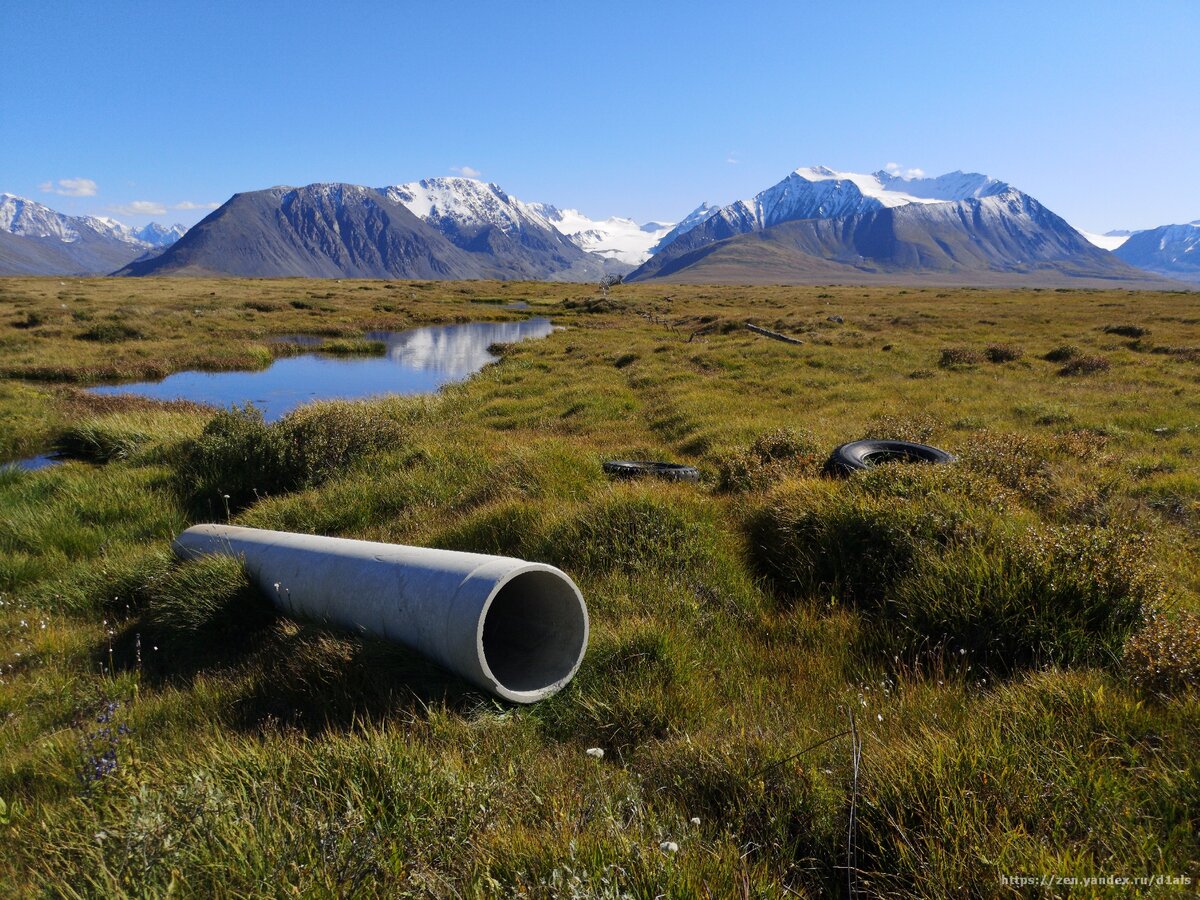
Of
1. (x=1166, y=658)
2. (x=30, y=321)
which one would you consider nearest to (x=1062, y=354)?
(x=1166, y=658)

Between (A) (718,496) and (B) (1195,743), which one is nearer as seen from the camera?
(B) (1195,743)

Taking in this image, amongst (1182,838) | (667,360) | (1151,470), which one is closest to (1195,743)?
(1182,838)

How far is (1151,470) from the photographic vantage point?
1008 cm

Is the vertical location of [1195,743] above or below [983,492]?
below

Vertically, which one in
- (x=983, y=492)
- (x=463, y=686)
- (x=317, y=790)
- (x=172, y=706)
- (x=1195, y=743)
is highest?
(x=983, y=492)

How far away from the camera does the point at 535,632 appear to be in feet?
16.9

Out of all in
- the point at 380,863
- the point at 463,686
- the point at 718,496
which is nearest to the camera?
the point at 380,863

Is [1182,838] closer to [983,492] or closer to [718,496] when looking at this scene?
[983,492]

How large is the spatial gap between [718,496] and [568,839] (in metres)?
6.84

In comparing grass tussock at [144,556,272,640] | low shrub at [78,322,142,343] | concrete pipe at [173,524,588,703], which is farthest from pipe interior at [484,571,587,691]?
low shrub at [78,322,142,343]

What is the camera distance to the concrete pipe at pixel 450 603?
4.44 meters

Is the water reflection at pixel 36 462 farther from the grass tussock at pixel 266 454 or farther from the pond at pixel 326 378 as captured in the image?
the pond at pixel 326 378

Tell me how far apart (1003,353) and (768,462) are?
63.6ft

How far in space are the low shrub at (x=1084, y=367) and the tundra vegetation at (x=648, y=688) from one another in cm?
1086
